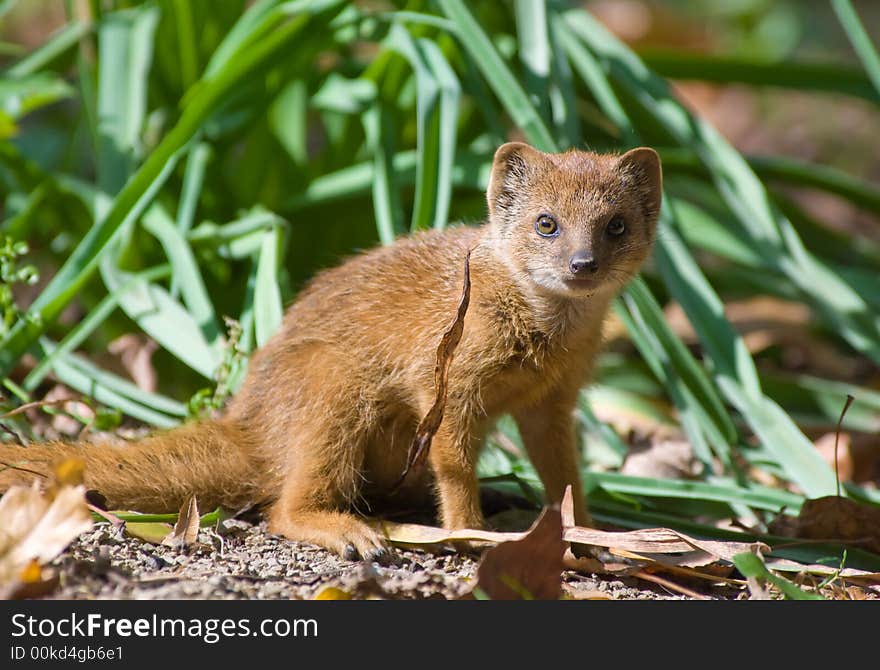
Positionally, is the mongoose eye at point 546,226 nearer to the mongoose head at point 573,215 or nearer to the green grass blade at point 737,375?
the mongoose head at point 573,215

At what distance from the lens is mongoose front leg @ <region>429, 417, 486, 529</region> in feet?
8.71

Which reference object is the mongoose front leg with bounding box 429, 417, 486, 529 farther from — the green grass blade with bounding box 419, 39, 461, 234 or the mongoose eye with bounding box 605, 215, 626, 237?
the green grass blade with bounding box 419, 39, 461, 234

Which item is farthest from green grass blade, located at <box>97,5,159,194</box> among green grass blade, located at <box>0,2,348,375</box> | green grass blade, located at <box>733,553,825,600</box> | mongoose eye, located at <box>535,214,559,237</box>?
green grass blade, located at <box>733,553,825,600</box>

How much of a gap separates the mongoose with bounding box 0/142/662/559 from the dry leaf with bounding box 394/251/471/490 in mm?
79

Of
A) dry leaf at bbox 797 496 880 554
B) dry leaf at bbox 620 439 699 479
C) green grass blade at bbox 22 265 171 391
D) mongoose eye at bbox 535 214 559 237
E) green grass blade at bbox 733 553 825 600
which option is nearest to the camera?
green grass blade at bbox 733 553 825 600

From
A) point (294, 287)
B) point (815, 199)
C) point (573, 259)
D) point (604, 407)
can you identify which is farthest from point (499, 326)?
point (815, 199)

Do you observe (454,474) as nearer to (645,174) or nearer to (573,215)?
(573,215)

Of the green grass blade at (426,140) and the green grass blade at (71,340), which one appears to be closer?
the green grass blade at (71,340)

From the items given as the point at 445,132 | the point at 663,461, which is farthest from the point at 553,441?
the point at 445,132

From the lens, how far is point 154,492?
2.66 m

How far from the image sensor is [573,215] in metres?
2.69

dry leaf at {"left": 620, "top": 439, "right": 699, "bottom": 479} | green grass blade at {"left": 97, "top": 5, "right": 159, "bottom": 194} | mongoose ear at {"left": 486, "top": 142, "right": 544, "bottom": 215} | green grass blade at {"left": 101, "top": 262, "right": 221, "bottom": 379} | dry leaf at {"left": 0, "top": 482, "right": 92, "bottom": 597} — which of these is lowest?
dry leaf at {"left": 620, "top": 439, "right": 699, "bottom": 479}

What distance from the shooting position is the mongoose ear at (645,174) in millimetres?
2775

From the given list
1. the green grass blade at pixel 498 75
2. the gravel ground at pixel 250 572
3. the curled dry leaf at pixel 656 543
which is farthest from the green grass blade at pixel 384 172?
the curled dry leaf at pixel 656 543
